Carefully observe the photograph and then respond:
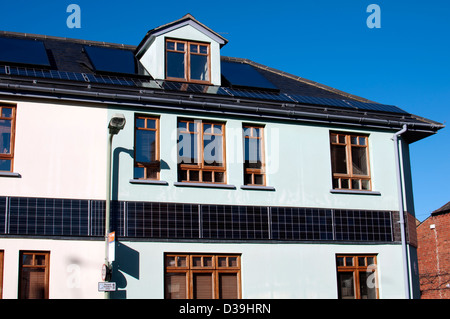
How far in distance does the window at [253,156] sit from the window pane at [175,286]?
3596mm

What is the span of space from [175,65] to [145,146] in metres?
3.59

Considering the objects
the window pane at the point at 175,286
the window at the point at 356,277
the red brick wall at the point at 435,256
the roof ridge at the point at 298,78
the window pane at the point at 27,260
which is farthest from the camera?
the red brick wall at the point at 435,256

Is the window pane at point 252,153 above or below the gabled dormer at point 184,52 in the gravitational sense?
below

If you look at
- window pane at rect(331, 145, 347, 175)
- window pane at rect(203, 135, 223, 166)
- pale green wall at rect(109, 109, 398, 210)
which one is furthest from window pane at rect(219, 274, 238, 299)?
window pane at rect(331, 145, 347, 175)

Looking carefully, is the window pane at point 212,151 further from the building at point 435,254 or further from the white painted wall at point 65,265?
the building at point 435,254

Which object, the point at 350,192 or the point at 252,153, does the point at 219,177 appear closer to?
→ the point at 252,153

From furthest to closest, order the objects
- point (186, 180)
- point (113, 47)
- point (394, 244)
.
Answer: point (113, 47)
point (394, 244)
point (186, 180)

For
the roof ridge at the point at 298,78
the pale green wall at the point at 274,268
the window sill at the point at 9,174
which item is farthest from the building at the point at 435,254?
the window sill at the point at 9,174

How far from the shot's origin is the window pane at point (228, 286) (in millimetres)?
18797

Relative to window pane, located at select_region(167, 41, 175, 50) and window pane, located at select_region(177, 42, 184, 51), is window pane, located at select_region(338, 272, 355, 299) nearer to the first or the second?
window pane, located at select_region(177, 42, 184, 51)

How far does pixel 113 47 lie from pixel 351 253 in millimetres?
12041
